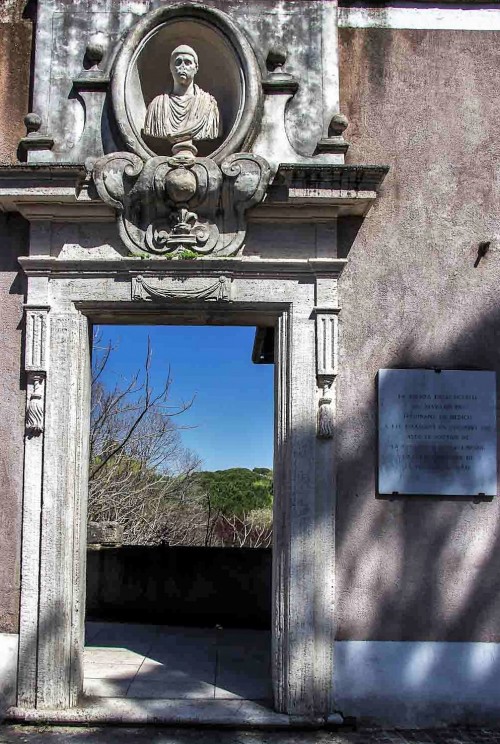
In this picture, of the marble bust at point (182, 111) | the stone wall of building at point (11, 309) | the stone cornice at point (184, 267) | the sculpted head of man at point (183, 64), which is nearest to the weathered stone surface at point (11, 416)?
the stone wall of building at point (11, 309)

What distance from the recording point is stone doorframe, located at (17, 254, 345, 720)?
4754mm

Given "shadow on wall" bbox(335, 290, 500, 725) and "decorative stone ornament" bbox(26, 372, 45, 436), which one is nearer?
"shadow on wall" bbox(335, 290, 500, 725)

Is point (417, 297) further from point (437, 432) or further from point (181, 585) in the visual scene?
point (181, 585)

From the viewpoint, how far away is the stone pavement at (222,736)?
4.43 m

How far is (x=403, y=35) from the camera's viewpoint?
5227 mm

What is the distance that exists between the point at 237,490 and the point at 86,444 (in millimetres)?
11227

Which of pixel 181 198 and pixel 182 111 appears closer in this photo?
pixel 181 198

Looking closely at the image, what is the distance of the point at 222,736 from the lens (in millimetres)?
4504

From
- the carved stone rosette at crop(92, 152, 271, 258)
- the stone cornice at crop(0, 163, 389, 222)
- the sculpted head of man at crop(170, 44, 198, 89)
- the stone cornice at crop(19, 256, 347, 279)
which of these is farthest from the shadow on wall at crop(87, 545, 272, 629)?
the sculpted head of man at crop(170, 44, 198, 89)

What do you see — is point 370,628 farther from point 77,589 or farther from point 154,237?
point 154,237

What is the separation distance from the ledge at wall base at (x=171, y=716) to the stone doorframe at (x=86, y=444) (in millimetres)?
67

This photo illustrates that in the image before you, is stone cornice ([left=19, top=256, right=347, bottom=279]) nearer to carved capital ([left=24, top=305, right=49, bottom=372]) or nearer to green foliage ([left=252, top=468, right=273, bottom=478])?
carved capital ([left=24, top=305, right=49, bottom=372])

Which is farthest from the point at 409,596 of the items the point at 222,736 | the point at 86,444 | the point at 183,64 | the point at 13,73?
the point at 13,73

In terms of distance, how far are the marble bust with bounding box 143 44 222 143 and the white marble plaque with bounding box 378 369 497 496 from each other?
2.10 m
